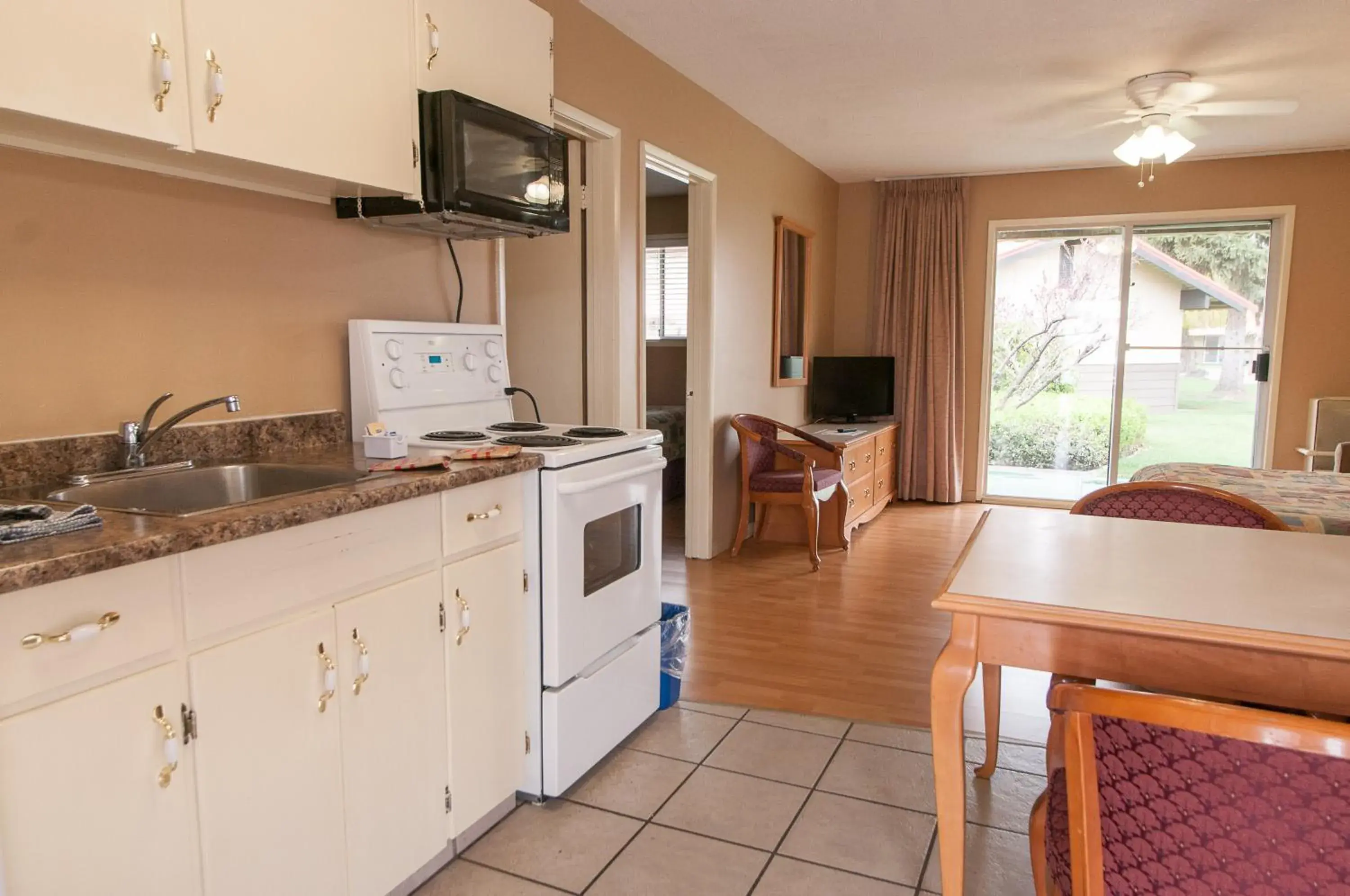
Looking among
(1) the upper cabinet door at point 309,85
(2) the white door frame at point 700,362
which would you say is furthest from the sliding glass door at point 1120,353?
(1) the upper cabinet door at point 309,85

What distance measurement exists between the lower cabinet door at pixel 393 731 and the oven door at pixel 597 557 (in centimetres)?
35

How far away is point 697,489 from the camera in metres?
4.83

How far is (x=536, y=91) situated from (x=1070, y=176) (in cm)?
511

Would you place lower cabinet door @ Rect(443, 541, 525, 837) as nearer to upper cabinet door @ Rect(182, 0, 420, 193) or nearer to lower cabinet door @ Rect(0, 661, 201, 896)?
lower cabinet door @ Rect(0, 661, 201, 896)

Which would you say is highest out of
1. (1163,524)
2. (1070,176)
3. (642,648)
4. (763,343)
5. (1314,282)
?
(1070,176)

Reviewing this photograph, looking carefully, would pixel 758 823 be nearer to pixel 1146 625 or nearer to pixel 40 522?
pixel 1146 625

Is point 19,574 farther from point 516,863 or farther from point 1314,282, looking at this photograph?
point 1314,282

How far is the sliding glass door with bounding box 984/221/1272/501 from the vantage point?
6.09 meters

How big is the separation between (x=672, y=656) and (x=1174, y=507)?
5.04 feet

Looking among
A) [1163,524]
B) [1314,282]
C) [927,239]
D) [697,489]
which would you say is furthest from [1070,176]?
[1163,524]

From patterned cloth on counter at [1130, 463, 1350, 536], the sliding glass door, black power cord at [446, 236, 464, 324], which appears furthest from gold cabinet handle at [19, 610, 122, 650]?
the sliding glass door

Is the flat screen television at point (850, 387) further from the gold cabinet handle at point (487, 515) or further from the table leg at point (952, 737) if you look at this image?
the table leg at point (952, 737)

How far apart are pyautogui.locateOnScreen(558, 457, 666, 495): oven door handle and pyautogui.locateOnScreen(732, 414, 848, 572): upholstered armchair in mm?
2283

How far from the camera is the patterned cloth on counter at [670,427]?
20.6 feet
